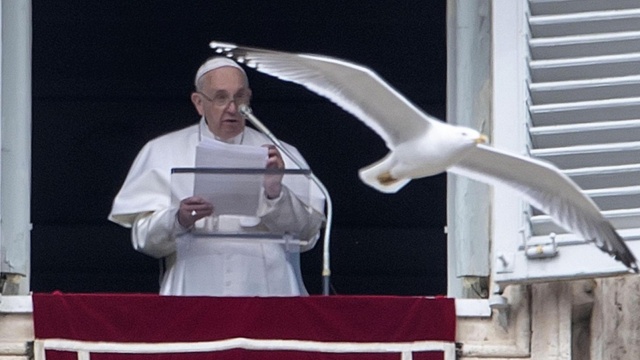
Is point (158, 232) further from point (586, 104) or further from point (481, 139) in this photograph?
point (586, 104)

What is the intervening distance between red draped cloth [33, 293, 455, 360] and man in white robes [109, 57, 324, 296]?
0.35m

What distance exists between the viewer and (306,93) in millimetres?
9492

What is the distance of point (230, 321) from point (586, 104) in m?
1.03

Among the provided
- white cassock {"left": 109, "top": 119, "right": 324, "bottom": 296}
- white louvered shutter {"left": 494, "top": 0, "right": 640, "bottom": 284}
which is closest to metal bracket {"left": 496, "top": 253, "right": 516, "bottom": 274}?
white louvered shutter {"left": 494, "top": 0, "right": 640, "bottom": 284}

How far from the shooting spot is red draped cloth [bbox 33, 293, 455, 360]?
6.97 m

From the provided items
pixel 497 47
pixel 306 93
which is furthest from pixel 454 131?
pixel 306 93

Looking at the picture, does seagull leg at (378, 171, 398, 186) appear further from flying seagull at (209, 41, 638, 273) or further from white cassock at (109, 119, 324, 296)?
white cassock at (109, 119, 324, 296)

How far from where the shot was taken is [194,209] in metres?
7.23

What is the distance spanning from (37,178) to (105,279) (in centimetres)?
40

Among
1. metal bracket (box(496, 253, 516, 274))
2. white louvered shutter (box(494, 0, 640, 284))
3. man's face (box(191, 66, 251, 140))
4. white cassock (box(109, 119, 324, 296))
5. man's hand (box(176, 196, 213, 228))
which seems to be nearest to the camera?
metal bracket (box(496, 253, 516, 274))

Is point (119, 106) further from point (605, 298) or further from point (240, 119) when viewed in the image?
point (605, 298)

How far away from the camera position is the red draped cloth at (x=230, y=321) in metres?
6.97

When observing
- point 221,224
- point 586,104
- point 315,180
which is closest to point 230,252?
point 221,224

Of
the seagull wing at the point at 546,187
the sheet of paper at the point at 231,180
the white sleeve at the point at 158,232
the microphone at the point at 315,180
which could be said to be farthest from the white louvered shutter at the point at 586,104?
the white sleeve at the point at 158,232
